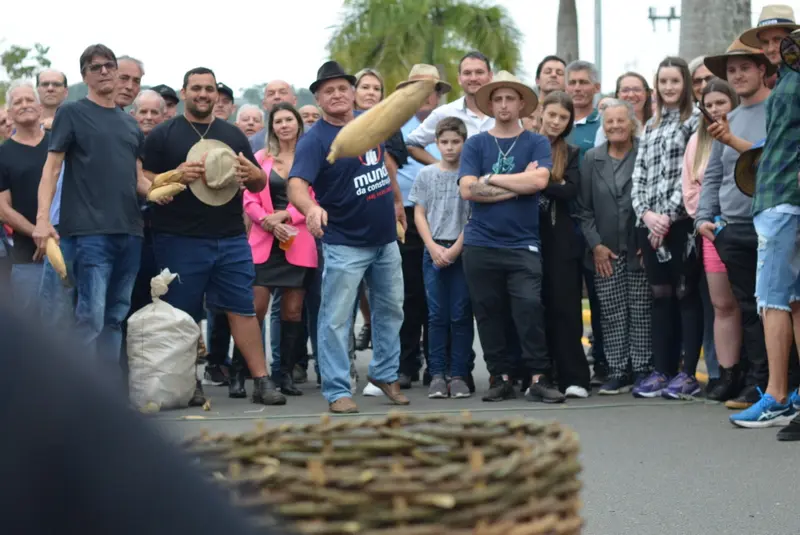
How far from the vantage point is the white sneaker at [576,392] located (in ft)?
28.3

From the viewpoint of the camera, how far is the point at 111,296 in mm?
8305

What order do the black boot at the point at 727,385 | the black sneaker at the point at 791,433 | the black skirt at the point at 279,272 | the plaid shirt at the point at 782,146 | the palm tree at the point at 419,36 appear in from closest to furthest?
the black sneaker at the point at 791,433, the plaid shirt at the point at 782,146, the black boot at the point at 727,385, the black skirt at the point at 279,272, the palm tree at the point at 419,36

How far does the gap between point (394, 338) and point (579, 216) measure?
1536 millimetres

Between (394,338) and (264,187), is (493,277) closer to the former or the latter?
(394,338)

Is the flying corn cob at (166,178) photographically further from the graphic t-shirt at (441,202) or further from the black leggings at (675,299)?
the black leggings at (675,299)

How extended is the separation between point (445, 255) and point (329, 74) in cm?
153

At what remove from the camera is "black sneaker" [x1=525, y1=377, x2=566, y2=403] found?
8.38 metres

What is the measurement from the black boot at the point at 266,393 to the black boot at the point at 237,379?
0.47 m

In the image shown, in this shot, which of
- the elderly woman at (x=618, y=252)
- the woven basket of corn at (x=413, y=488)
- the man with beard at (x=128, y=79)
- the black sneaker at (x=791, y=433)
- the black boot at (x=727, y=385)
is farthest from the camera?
the man with beard at (x=128, y=79)

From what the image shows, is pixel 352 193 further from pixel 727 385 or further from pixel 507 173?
pixel 727 385

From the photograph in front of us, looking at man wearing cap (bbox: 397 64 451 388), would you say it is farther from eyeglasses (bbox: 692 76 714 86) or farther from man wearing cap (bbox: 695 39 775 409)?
man wearing cap (bbox: 695 39 775 409)

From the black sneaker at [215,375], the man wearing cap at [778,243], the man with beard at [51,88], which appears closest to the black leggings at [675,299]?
the man wearing cap at [778,243]

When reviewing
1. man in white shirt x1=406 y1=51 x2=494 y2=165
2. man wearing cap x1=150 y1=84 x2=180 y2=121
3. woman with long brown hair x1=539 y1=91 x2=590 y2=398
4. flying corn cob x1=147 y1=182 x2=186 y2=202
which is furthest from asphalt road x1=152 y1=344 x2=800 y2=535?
man wearing cap x1=150 y1=84 x2=180 y2=121

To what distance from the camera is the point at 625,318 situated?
8.87 meters
